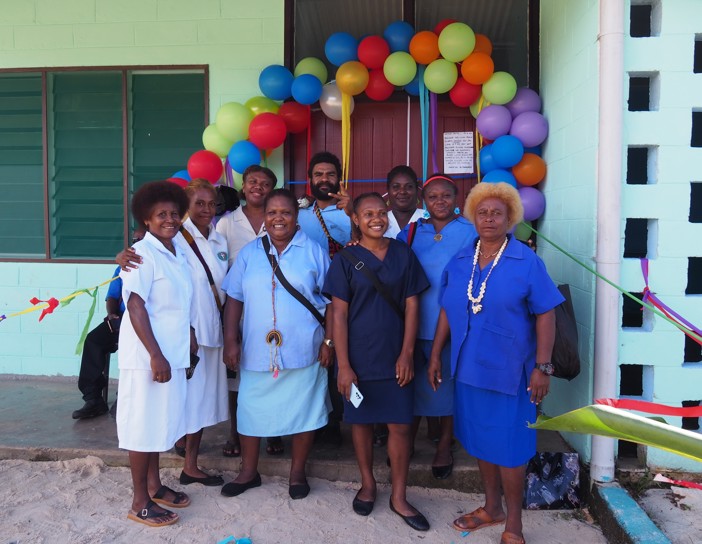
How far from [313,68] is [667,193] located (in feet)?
7.82

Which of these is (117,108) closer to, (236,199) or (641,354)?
(236,199)

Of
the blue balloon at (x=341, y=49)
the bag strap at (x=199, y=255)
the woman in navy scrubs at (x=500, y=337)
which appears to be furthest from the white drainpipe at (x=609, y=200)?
the bag strap at (x=199, y=255)

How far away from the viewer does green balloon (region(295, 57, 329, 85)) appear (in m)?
4.08

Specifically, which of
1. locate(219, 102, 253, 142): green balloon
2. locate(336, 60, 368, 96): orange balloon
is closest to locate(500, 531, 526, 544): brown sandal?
locate(336, 60, 368, 96): orange balloon

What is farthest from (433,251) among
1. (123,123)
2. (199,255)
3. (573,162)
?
Answer: (123,123)

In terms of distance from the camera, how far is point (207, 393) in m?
3.02

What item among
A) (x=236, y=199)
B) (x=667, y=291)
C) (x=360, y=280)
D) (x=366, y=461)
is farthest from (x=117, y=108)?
(x=667, y=291)

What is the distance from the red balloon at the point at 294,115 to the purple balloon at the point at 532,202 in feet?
5.10

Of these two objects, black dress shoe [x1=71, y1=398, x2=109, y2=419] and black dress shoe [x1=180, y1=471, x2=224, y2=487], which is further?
black dress shoe [x1=71, y1=398, x2=109, y2=419]

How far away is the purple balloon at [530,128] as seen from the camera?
374 centimetres

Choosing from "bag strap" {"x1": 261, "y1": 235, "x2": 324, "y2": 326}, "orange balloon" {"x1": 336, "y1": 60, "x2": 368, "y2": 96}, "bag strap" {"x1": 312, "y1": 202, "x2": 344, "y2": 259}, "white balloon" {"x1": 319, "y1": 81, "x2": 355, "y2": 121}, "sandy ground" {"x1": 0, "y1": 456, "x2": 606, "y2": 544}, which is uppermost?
"orange balloon" {"x1": 336, "y1": 60, "x2": 368, "y2": 96}

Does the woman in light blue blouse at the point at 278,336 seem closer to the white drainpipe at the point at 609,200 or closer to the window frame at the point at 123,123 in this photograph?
the white drainpipe at the point at 609,200

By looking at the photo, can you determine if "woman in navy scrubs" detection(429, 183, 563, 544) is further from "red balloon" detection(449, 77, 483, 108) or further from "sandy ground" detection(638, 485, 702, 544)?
"red balloon" detection(449, 77, 483, 108)

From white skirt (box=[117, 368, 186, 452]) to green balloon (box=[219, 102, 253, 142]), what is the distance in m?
1.89
